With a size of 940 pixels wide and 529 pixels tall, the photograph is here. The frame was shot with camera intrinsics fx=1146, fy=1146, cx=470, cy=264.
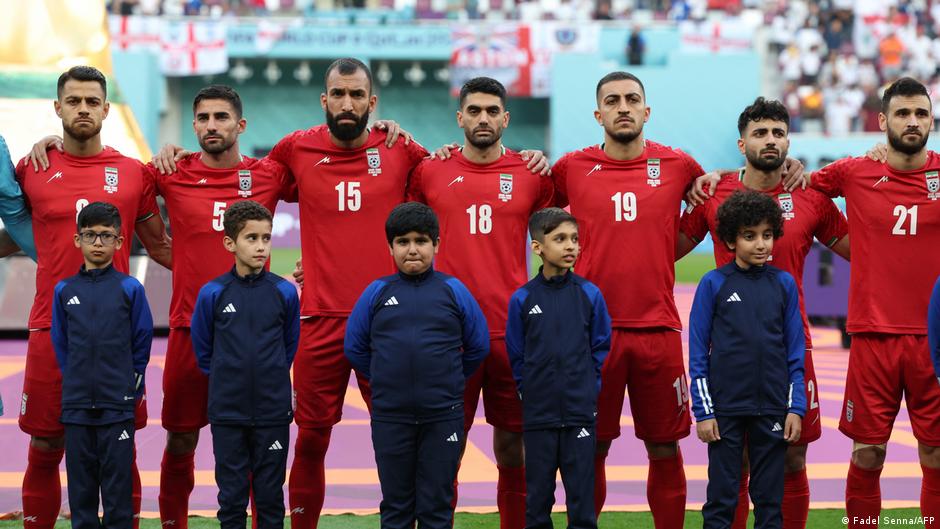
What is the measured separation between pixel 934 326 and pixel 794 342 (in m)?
0.63

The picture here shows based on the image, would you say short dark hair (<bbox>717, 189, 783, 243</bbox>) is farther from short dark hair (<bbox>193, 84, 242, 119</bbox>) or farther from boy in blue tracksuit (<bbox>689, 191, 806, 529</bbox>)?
short dark hair (<bbox>193, 84, 242, 119</bbox>)

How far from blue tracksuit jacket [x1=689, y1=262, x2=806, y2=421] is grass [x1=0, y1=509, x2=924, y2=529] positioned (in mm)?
1397

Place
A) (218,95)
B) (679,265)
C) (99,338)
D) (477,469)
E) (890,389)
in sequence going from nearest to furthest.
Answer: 1. (99,338)
2. (890,389)
3. (218,95)
4. (477,469)
5. (679,265)

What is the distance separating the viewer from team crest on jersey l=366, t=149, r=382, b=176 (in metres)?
5.97

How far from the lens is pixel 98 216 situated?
535cm

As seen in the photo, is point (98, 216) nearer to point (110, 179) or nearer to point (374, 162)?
point (110, 179)

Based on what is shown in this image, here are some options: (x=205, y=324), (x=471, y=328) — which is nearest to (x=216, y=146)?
(x=205, y=324)

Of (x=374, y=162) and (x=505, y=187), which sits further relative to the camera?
(x=374, y=162)

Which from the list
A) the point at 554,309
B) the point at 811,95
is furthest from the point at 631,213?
the point at 811,95

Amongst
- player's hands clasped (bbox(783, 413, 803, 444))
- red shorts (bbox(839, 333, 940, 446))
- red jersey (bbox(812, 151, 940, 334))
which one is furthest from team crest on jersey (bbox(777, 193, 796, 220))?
player's hands clasped (bbox(783, 413, 803, 444))

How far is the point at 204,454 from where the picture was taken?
8312 mm

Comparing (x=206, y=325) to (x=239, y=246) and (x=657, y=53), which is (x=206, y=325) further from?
(x=657, y=53)

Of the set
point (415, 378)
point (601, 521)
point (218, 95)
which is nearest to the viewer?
point (415, 378)

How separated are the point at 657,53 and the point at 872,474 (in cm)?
2676
